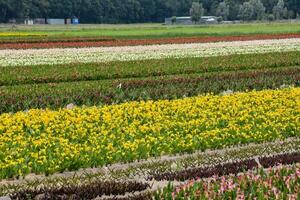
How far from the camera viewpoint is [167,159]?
41.4 feet

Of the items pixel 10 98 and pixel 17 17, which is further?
pixel 17 17

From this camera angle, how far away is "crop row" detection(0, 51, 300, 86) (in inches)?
1089

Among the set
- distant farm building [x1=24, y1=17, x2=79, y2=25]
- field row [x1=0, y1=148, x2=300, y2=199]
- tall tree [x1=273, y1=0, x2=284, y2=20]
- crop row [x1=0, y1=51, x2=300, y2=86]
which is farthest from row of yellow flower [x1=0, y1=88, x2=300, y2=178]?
tall tree [x1=273, y1=0, x2=284, y2=20]

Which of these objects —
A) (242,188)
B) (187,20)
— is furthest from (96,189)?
(187,20)

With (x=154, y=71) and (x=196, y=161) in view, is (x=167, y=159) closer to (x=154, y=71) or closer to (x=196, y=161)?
(x=196, y=161)

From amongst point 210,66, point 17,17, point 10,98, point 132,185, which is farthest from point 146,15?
point 132,185

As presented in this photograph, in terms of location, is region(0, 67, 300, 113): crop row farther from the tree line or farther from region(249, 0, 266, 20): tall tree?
region(249, 0, 266, 20): tall tree

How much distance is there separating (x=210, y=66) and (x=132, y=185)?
2311 cm

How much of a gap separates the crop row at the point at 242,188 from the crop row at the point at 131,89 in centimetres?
1109

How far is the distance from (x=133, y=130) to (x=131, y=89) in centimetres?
936

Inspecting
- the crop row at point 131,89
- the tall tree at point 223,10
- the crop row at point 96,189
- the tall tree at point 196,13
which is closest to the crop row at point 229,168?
the crop row at point 96,189

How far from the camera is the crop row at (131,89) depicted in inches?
794

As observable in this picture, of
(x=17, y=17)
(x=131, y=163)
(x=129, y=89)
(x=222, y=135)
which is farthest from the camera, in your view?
(x=17, y=17)

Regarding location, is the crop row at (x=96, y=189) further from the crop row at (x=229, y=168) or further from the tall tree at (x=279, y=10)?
the tall tree at (x=279, y=10)
